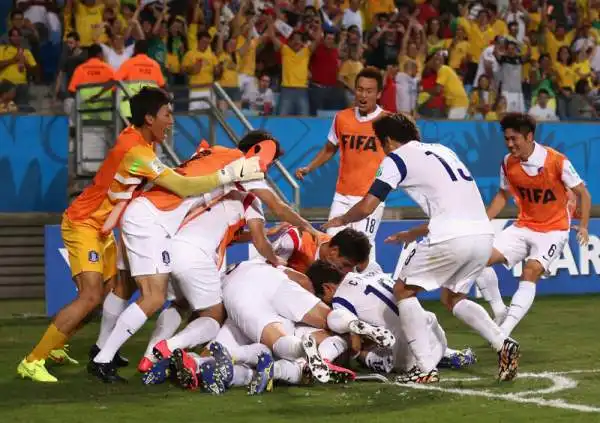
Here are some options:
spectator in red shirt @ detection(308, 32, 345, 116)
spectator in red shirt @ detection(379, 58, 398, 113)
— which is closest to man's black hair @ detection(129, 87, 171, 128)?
spectator in red shirt @ detection(379, 58, 398, 113)

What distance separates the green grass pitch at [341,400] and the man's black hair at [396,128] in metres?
1.78

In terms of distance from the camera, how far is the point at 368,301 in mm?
9438

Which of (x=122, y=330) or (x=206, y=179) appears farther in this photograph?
(x=206, y=179)

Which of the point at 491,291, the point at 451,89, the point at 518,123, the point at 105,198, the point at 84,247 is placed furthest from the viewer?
the point at 451,89

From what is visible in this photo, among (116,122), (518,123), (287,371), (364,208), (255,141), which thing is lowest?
(287,371)

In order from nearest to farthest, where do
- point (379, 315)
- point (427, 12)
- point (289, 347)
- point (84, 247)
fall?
point (289, 347) < point (379, 315) < point (84, 247) < point (427, 12)

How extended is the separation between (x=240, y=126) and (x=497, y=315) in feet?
19.0

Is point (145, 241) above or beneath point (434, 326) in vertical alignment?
above

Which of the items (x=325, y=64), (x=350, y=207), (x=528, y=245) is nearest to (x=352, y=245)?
(x=528, y=245)

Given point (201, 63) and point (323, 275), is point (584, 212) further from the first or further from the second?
point (201, 63)

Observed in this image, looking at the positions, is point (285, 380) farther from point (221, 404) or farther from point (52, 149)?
point (52, 149)

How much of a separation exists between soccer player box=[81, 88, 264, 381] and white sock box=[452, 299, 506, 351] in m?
1.84

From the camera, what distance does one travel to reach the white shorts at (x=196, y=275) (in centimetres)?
923

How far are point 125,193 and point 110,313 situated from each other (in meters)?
0.98
